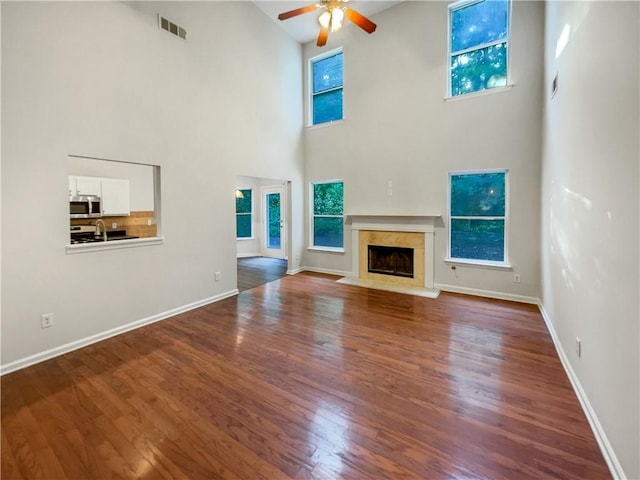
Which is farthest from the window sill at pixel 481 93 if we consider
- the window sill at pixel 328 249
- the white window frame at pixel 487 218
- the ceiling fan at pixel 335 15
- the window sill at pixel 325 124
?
the window sill at pixel 328 249

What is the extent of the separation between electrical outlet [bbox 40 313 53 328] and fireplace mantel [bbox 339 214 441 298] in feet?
13.6

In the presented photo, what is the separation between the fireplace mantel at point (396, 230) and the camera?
501 cm

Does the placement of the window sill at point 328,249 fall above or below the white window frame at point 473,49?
below

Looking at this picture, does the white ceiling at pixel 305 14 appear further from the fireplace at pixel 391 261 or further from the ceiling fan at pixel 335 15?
the fireplace at pixel 391 261

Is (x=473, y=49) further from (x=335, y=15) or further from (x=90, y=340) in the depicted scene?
(x=90, y=340)

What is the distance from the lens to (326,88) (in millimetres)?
6227

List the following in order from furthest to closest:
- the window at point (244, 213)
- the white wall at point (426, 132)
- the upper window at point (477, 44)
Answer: the window at point (244, 213)
the upper window at point (477, 44)
the white wall at point (426, 132)

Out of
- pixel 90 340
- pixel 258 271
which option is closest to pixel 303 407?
pixel 90 340

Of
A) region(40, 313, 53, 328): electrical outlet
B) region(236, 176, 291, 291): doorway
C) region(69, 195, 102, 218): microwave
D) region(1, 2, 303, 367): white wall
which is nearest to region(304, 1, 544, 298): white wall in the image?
region(1, 2, 303, 367): white wall

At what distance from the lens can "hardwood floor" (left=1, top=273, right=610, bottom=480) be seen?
159cm

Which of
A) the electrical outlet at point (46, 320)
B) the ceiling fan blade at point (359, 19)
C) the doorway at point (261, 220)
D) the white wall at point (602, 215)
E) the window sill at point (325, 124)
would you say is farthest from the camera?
the doorway at point (261, 220)

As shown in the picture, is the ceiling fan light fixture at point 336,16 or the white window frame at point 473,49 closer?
the ceiling fan light fixture at point 336,16

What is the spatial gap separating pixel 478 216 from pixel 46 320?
5.62 meters

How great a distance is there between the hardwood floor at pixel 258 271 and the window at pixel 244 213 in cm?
90
